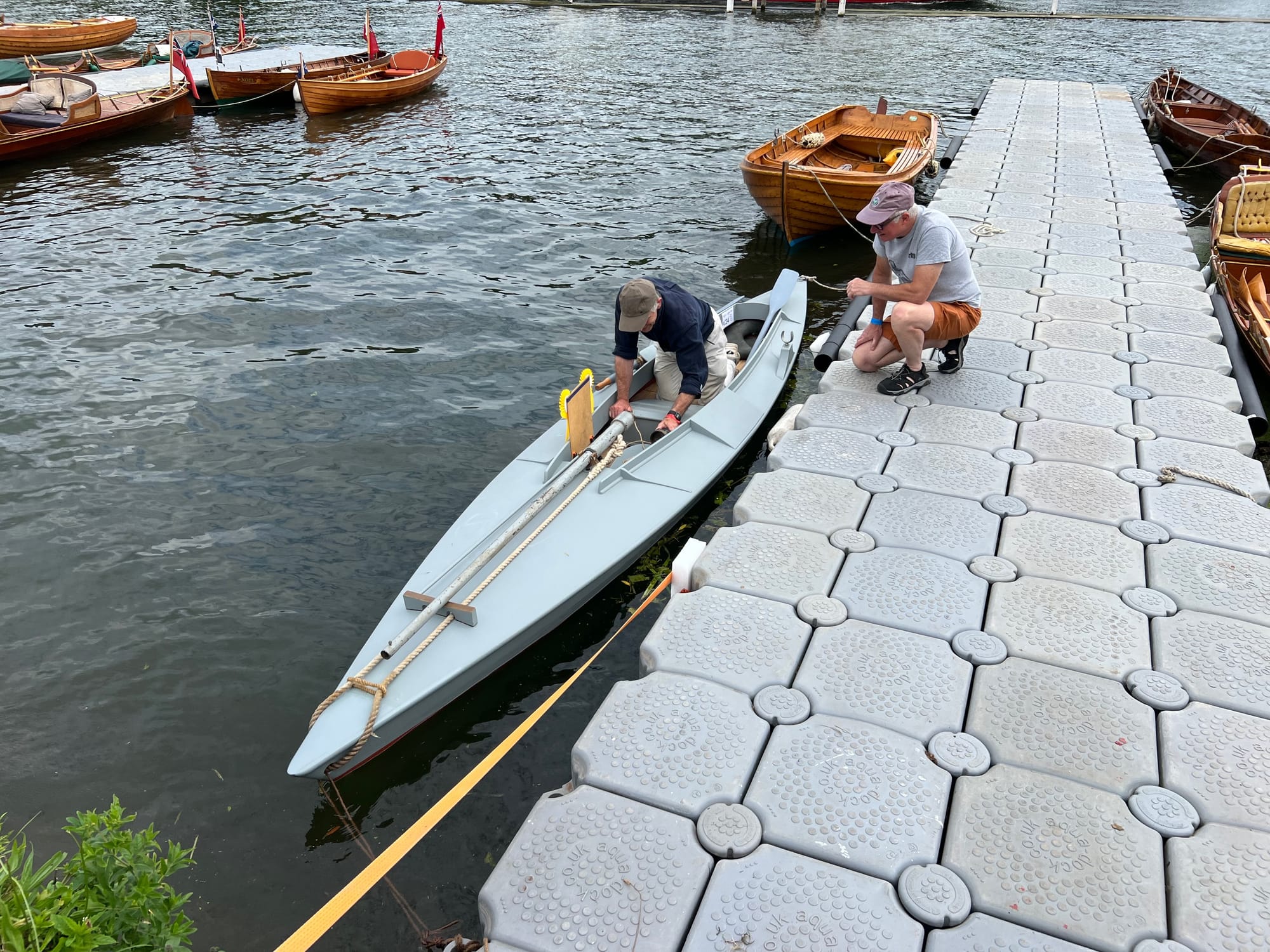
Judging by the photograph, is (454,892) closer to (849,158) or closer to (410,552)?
(410,552)

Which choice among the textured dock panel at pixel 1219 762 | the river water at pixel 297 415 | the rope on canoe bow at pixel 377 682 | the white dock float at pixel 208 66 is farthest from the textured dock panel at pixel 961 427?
the white dock float at pixel 208 66

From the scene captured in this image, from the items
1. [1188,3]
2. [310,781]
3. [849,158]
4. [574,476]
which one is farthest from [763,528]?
[1188,3]

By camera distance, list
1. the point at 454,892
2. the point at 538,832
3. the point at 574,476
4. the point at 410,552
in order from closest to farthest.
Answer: the point at 538,832 → the point at 454,892 → the point at 574,476 → the point at 410,552

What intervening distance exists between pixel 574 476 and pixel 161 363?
550 cm

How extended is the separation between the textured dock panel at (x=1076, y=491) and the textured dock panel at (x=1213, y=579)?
1.06 feet

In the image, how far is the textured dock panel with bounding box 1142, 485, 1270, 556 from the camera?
14.1 ft

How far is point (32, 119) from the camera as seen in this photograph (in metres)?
15.6

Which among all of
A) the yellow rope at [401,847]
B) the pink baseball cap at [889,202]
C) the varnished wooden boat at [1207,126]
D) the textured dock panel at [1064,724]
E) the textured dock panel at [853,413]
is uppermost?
the varnished wooden boat at [1207,126]

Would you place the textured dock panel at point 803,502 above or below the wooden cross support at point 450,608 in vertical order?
above

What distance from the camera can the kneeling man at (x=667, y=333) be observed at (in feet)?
19.2

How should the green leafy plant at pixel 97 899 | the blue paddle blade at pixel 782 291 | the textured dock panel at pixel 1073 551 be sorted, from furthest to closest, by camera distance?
1. the blue paddle blade at pixel 782 291
2. the textured dock panel at pixel 1073 551
3. the green leafy plant at pixel 97 899

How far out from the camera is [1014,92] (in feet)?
57.6

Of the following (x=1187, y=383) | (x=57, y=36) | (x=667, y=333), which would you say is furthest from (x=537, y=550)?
(x=57, y=36)

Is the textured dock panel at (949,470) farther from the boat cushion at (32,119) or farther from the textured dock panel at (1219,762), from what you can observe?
the boat cushion at (32,119)
